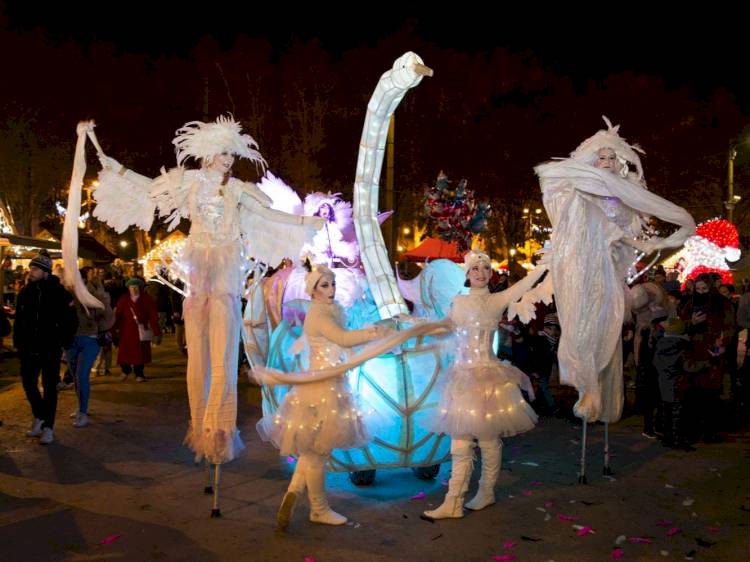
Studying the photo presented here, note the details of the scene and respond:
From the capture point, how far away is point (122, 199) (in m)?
5.60

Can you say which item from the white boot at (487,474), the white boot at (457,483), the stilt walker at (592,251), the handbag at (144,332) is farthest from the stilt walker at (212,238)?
the handbag at (144,332)

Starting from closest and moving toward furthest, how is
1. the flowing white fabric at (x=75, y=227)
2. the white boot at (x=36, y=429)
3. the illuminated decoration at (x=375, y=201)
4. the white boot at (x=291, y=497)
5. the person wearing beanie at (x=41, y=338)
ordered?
1. the white boot at (x=291, y=497)
2. the flowing white fabric at (x=75, y=227)
3. the illuminated decoration at (x=375, y=201)
4. the person wearing beanie at (x=41, y=338)
5. the white boot at (x=36, y=429)

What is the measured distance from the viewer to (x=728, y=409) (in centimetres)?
852

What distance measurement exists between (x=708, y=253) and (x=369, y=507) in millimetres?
15254

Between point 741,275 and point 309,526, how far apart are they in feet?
71.4

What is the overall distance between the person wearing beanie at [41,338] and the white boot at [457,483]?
409 cm

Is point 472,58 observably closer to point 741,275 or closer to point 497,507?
point 741,275

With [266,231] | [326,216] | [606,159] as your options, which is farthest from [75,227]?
Result: [606,159]

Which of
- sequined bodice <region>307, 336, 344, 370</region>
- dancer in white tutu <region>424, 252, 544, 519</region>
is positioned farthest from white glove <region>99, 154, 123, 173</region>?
dancer in white tutu <region>424, 252, 544, 519</region>

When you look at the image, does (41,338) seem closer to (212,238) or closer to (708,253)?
(212,238)

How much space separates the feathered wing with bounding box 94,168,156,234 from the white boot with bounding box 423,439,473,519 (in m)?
2.92

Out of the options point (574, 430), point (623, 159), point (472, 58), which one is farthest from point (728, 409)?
point (472, 58)

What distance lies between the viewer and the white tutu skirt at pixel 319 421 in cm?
452

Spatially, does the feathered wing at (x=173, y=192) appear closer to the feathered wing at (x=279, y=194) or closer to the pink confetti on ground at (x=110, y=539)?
the feathered wing at (x=279, y=194)
